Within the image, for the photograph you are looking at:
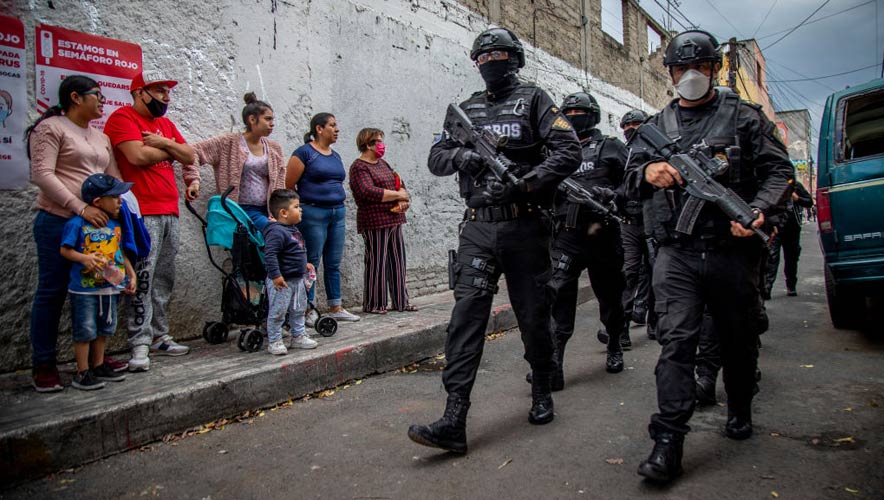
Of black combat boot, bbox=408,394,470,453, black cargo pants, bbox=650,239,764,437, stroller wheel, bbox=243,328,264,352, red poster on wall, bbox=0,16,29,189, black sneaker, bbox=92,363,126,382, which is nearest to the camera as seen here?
black cargo pants, bbox=650,239,764,437

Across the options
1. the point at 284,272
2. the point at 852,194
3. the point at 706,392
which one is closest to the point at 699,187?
the point at 706,392

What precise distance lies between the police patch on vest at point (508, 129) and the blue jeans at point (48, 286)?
2587 mm

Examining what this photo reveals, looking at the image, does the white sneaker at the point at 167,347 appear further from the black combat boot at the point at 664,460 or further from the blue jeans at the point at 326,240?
the black combat boot at the point at 664,460

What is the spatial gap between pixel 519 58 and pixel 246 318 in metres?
2.71

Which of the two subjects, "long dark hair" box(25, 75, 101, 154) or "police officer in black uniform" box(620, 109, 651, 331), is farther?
"police officer in black uniform" box(620, 109, 651, 331)

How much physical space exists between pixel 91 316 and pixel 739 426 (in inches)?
140

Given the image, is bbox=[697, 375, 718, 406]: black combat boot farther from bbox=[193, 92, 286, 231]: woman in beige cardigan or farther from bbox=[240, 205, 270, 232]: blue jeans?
bbox=[193, 92, 286, 231]: woman in beige cardigan

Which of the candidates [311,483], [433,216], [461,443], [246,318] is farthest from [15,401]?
[433,216]

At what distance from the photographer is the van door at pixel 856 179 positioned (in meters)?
4.50

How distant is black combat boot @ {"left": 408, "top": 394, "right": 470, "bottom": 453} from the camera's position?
8.96 feet

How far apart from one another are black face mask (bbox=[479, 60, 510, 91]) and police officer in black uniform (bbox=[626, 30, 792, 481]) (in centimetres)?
81

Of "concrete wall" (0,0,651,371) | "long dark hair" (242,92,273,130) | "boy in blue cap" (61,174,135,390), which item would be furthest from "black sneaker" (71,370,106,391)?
"long dark hair" (242,92,273,130)

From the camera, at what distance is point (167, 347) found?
4363mm

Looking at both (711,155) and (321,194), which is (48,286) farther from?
(711,155)
